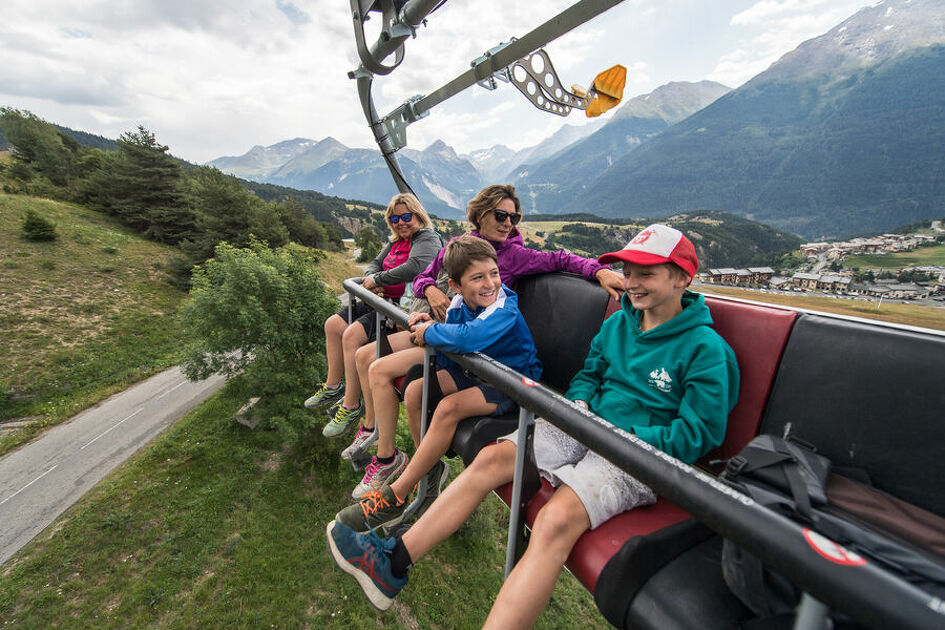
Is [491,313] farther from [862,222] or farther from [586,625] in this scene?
[862,222]

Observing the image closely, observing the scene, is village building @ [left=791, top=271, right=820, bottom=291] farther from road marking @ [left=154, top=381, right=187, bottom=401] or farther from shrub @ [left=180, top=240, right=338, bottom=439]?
road marking @ [left=154, top=381, right=187, bottom=401]

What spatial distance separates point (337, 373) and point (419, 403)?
184 cm

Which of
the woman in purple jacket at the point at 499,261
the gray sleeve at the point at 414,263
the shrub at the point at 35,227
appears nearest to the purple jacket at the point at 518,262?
the woman in purple jacket at the point at 499,261

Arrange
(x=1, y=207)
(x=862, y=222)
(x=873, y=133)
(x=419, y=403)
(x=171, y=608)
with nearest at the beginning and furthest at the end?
(x=419, y=403), (x=171, y=608), (x=1, y=207), (x=862, y=222), (x=873, y=133)

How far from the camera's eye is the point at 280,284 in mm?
13023

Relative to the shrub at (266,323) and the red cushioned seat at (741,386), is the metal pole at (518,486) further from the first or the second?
the shrub at (266,323)

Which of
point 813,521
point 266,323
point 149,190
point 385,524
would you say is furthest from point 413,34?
point 149,190

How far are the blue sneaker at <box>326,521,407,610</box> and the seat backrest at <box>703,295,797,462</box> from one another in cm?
180

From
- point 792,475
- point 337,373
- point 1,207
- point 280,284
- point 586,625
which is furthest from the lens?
point 1,207

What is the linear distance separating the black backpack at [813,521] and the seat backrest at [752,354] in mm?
274

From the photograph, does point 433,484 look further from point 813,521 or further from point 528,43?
point 528,43

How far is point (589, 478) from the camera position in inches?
61.9

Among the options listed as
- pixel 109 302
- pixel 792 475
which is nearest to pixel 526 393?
pixel 792 475

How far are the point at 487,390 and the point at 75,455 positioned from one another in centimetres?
2120
